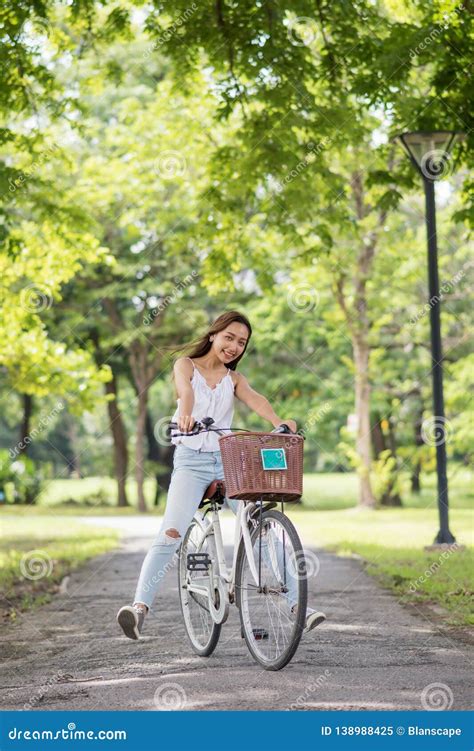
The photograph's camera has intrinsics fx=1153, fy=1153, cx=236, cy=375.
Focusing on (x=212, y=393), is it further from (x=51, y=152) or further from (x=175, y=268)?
(x=175, y=268)

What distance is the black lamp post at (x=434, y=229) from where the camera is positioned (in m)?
12.7

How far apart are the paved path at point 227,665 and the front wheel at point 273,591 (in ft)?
0.48

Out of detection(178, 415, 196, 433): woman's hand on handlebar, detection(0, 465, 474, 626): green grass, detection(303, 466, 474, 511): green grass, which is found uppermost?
detection(178, 415, 196, 433): woman's hand on handlebar

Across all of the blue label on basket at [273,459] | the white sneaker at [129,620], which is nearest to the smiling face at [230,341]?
the blue label on basket at [273,459]

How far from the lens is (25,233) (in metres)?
16.7

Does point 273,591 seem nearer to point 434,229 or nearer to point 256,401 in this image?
point 256,401

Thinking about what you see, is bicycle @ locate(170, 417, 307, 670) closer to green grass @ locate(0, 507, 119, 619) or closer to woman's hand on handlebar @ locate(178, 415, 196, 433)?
woman's hand on handlebar @ locate(178, 415, 196, 433)

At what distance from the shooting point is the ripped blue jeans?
6.62 metres

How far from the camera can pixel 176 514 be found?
6.64 m

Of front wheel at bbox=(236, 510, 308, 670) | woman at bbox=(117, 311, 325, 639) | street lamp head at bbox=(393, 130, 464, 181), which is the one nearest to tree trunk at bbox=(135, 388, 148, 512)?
street lamp head at bbox=(393, 130, 464, 181)

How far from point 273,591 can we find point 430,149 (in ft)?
26.7

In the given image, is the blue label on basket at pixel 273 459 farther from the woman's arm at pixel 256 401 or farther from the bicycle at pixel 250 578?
the woman's arm at pixel 256 401
